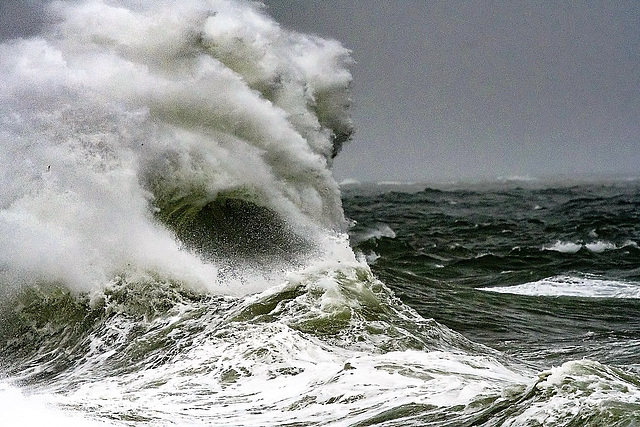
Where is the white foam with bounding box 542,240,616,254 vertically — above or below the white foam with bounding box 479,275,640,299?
above

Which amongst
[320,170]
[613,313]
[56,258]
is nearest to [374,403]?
[56,258]

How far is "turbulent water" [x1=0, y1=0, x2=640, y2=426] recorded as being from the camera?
20.3 feet

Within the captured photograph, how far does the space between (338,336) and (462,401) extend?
2.30m

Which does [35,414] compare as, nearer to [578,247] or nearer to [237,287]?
[237,287]

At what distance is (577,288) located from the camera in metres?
14.8

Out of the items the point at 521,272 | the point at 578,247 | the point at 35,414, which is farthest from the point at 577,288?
the point at 35,414

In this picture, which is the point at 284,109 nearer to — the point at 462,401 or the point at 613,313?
the point at 613,313

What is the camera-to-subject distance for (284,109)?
1438cm

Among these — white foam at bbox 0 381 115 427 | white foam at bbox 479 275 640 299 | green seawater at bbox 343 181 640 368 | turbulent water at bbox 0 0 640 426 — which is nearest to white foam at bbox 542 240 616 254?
green seawater at bbox 343 181 640 368

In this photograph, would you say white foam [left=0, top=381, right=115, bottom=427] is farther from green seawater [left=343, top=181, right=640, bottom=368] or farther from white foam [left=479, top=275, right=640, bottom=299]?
white foam [left=479, top=275, right=640, bottom=299]

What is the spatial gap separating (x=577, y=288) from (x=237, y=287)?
751cm

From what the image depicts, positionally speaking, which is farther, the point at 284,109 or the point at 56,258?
the point at 284,109

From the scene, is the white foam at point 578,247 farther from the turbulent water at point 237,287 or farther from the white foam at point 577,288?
the white foam at point 577,288

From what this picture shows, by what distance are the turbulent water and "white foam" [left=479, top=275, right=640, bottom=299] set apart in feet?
0.32
